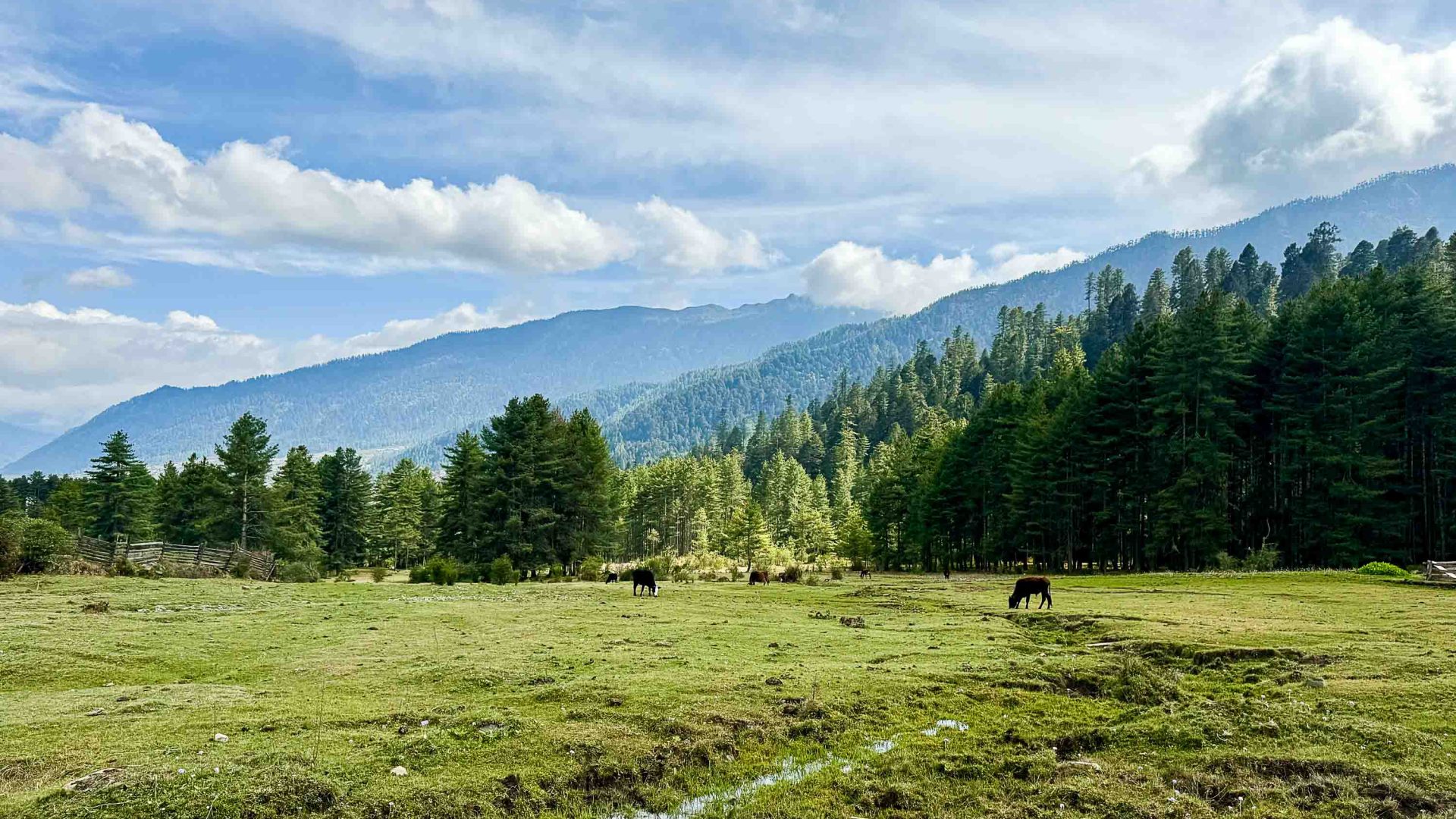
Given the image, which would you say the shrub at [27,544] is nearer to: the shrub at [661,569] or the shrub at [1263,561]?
the shrub at [661,569]

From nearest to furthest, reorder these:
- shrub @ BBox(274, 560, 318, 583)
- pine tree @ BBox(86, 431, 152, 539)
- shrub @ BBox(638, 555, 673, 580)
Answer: shrub @ BBox(274, 560, 318, 583) → shrub @ BBox(638, 555, 673, 580) → pine tree @ BBox(86, 431, 152, 539)

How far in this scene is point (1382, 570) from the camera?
39.5 metres

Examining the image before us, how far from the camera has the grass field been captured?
31.6 ft

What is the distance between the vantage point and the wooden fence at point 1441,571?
35.3m

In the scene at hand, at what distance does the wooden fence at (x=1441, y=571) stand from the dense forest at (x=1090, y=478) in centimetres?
1032

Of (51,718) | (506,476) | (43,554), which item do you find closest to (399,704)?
(51,718)

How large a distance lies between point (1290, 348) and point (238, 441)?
83018mm

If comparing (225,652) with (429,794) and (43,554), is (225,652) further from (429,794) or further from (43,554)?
(43,554)

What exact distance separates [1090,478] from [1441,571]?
81.2 feet

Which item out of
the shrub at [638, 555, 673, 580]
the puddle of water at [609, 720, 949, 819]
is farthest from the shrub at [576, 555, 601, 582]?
the puddle of water at [609, 720, 949, 819]

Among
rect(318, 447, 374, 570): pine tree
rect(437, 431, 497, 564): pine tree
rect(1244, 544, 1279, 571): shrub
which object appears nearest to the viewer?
rect(1244, 544, 1279, 571): shrub

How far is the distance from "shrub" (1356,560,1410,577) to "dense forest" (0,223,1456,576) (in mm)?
6988

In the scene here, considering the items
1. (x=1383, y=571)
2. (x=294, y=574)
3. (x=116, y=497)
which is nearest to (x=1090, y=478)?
(x=1383, y=571)

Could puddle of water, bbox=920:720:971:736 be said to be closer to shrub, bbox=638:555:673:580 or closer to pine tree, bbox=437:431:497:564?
shrub, bbox=638:555:673:580
